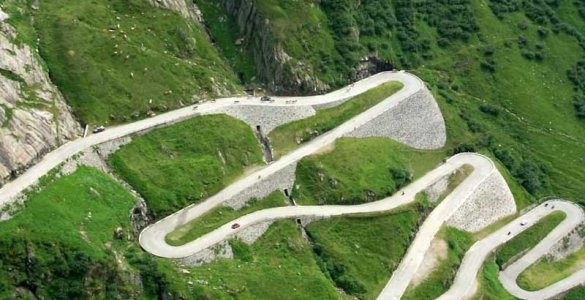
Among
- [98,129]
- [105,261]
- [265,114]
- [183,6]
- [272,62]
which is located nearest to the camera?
[105,261]

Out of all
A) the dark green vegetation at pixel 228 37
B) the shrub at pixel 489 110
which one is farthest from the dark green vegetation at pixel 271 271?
the shrub at pixel 489 110

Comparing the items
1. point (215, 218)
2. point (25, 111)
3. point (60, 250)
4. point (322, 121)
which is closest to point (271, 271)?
point (215, 218)

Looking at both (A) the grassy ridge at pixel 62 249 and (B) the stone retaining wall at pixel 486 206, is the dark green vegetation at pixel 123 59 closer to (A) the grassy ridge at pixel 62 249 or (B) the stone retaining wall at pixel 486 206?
(A) the grassy ridge at pixel 62 249

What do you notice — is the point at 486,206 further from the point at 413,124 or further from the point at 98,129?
the point at 98,129

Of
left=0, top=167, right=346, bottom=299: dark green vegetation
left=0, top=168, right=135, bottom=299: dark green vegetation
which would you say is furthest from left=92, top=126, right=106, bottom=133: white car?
left=0, top=168, right=135, bottom=299: dark green vegetation

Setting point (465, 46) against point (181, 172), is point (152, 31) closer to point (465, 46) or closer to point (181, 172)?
point (181, 172)

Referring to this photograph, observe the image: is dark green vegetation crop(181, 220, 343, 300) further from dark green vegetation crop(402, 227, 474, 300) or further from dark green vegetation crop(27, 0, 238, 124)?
dark green vegetation crop(27, 0, 238, 124)
